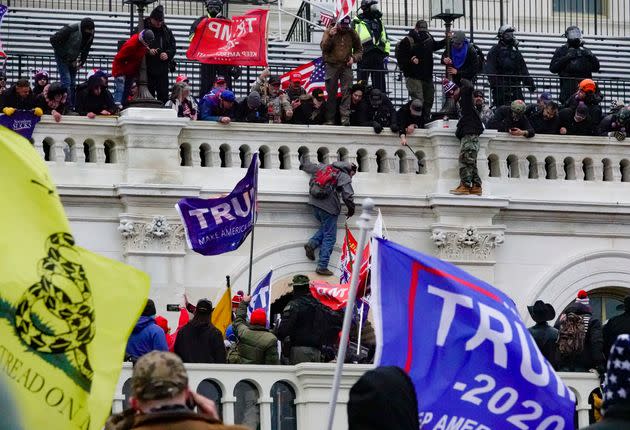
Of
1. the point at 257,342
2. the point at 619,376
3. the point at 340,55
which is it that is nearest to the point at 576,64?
the point at 340,55

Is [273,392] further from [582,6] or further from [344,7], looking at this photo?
[582,6]

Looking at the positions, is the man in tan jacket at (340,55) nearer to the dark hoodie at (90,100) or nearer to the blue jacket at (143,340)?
the dark hoodie at (90,100)

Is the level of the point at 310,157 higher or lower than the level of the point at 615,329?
higher

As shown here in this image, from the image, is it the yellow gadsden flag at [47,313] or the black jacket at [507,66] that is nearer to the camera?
the yellow gadsden flag at [47,313]

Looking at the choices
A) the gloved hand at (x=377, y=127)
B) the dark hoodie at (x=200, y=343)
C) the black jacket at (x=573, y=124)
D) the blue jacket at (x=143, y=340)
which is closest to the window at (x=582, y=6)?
the black jacket at (x=573, y=124)

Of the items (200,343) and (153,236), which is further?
(153,236)

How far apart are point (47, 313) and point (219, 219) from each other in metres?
14.9

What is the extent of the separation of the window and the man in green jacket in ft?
79.4

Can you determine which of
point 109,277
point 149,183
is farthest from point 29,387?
point 149,183

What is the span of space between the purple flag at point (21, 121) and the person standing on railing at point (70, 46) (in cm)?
116

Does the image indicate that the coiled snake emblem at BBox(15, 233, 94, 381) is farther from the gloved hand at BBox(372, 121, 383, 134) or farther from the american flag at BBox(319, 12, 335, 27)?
the american flag at BBox(319, 12, 335, 27)

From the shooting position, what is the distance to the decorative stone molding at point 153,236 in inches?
1244

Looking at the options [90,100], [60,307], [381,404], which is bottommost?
[381,404]

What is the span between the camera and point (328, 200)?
3203 cm
